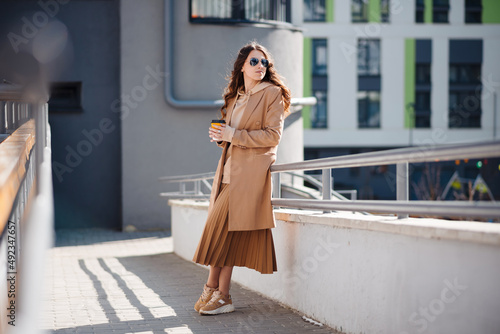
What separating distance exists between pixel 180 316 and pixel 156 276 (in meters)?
2.80

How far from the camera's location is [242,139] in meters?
5.17

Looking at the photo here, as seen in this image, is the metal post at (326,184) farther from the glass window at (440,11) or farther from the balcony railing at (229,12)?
the glass window at (440,11)

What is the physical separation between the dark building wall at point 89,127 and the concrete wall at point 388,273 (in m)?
11.2

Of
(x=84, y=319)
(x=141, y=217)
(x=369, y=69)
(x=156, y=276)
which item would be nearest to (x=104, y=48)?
(x=141, y=217)

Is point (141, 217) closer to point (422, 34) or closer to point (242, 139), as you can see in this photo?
point (242, 139)

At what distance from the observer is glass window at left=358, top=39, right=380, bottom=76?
4275 cm

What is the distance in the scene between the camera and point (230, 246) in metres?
5.35

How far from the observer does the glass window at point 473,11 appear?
43438 mm

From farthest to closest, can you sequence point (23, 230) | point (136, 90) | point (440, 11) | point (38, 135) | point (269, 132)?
point (440, 11), point (136, 90), point (269, 132), point (38, 135), point (23, 230)

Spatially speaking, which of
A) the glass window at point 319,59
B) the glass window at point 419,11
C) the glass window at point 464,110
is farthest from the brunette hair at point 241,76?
the glass window at point 419,11

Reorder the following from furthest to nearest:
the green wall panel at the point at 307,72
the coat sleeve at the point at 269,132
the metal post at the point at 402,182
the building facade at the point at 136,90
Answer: the green wall panel at the point at 307,72
the building facade at the point at 136,90
the coat sleeve at the point at 269,132
the metal post at the point at 402,182

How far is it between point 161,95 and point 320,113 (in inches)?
1069

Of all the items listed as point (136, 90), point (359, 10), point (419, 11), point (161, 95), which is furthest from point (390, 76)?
point (136, 90)

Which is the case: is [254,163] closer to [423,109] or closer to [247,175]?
[247,175]
